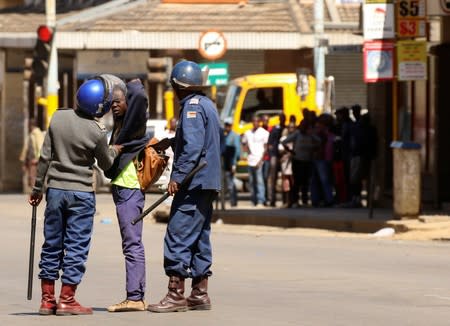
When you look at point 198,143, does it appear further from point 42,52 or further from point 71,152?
point 42,52

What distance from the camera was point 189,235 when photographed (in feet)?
40.2

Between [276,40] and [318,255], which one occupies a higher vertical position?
[276,40]

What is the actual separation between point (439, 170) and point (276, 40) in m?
15.0

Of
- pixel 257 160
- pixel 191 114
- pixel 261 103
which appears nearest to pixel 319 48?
pixel 261 103

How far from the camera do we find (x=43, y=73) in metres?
30.7

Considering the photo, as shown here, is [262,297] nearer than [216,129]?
No

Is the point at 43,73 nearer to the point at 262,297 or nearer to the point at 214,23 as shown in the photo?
the point at 214,23

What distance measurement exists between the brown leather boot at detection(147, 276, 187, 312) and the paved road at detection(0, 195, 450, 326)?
7cm

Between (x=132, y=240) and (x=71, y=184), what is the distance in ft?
2.02

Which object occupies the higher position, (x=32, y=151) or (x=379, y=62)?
(x=379, y=62)

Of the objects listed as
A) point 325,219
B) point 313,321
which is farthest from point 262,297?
point 325,219

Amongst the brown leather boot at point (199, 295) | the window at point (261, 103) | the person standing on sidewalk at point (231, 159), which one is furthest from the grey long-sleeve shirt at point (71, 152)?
the window at point (261, 103)

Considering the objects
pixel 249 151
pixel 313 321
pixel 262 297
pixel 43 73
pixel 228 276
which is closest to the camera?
pixel 313 321

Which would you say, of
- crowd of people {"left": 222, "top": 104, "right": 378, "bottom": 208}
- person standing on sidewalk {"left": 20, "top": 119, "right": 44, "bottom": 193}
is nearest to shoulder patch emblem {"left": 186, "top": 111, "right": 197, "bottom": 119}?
crowd of people {"left": 222, "top": 104, "right": 378, "bottom": 208}
